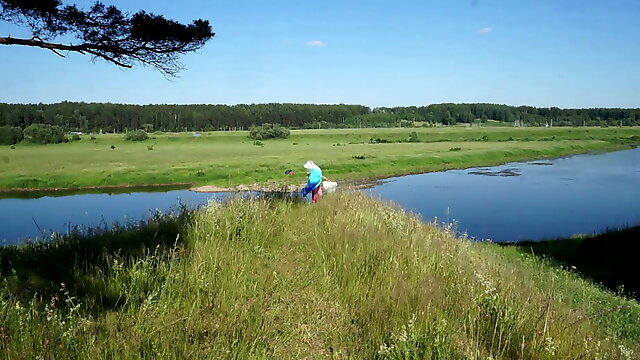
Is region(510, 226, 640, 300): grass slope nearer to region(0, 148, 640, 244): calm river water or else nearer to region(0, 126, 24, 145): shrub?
region(0, 148, 640, 244): calm river water

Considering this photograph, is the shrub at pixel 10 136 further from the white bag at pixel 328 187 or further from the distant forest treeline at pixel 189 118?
the white bag at pixel 328 187

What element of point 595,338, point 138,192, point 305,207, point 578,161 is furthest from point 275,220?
point 578,161

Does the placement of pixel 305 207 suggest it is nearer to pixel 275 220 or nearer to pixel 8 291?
pixel 275 220

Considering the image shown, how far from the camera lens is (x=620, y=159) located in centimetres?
6612

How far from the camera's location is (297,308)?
16.7 ft

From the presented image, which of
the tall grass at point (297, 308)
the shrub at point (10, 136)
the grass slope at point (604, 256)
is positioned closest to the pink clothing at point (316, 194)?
the tall grass at point (297, 308)

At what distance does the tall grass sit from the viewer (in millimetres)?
3805

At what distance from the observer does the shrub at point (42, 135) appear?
87181 mm

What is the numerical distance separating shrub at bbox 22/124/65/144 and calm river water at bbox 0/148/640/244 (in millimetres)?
58799

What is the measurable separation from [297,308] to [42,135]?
323 feet

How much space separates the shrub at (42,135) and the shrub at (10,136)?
1.08 meters

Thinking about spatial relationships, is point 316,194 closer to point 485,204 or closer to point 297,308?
point 297,308

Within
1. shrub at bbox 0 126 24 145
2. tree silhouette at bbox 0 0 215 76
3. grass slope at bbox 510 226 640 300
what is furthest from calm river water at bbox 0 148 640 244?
shrub at bbox 0 126 24 145

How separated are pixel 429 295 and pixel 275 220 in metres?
3.97
